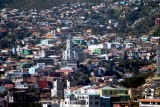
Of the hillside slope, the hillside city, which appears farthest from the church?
the hillside slope

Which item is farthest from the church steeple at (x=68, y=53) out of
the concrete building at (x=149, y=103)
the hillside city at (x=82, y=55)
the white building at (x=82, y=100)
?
the concrete building at (x=149, y=103)

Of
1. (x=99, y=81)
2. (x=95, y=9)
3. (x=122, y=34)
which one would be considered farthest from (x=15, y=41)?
(x=99, y=81)

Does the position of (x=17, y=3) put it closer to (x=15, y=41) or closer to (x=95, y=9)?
(x=95, y=9)

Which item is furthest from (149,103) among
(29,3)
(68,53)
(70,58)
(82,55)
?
(29,3)

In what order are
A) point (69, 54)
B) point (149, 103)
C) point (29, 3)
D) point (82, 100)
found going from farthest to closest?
point (29, 3), point (69, 54), point (82, 100), point (149, 103)

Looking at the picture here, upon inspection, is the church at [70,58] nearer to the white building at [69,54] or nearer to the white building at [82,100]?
the white building at [69,54]

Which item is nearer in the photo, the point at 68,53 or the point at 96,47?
the point at 68,53

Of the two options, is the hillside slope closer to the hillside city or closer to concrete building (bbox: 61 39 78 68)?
the hillside city

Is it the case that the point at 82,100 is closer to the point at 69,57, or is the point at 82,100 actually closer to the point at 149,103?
the point at 149,103

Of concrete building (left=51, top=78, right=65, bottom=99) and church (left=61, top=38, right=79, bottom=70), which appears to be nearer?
concrete building (left=51, top=78, right=65, bottom=99)
